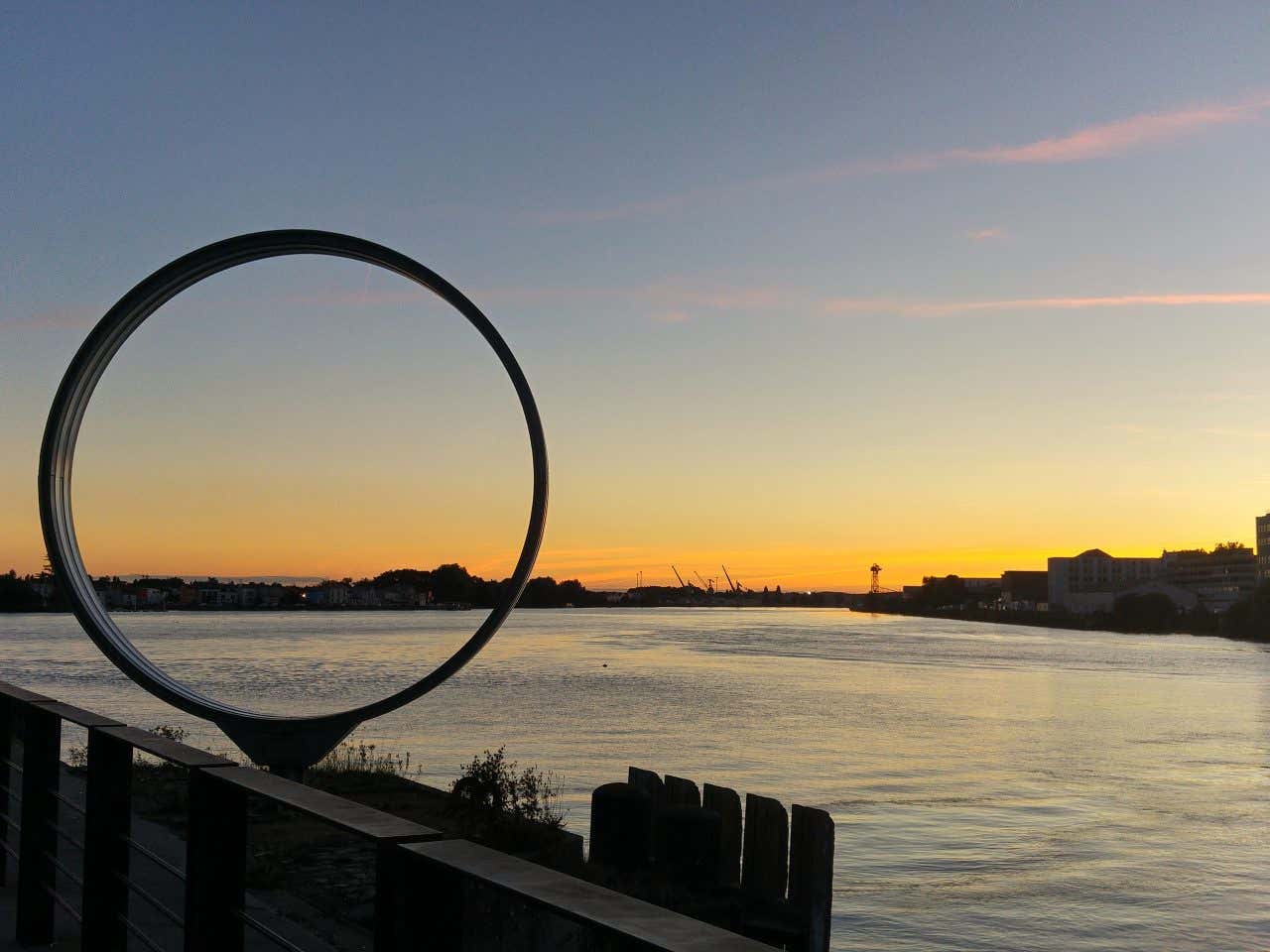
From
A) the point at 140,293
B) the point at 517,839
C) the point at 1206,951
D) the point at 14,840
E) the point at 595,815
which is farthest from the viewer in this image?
the point at 1206,951

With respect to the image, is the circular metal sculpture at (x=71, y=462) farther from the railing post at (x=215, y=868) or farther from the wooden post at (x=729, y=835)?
the railing post at (x=215, y=868)

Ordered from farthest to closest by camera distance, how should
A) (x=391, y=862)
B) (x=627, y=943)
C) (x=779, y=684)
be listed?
(x=779, y=684) → (x=391, y=862) → (x=627, y=943)

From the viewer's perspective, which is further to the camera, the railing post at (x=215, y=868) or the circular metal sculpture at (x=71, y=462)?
the circular metal sculpture at (x=71, y=462)

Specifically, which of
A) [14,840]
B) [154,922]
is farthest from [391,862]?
[14,840]

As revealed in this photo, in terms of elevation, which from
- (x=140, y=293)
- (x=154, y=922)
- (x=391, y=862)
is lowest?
(x=154, y=922)

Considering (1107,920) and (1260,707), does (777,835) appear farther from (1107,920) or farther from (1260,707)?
(1260,707)

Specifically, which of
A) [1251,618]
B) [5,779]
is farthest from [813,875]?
[1251,618]

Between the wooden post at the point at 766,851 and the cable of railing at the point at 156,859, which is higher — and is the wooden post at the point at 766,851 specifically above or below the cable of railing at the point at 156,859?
below

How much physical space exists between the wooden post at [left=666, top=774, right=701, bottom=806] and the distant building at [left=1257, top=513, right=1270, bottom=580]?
177 metres

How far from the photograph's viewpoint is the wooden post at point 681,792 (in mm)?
13297

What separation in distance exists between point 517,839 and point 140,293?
5954 millimetres

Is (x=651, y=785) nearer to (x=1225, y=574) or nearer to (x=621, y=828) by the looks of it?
(x=621, y=828)

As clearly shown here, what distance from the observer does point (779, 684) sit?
55.8m

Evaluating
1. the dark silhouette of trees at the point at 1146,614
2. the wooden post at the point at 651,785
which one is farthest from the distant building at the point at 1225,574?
the wooden post at the point at 651,785
